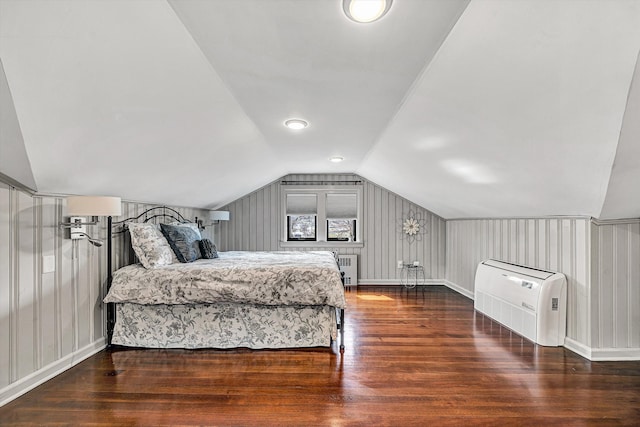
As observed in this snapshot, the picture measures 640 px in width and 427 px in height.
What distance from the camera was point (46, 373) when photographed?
2.38m

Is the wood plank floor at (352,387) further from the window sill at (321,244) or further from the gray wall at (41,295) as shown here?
the window sill at (321,244)

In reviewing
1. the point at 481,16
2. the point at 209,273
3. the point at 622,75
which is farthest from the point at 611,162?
the point at 209,273

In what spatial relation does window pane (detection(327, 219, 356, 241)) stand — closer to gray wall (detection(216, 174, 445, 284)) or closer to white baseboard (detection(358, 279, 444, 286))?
gray wall (detection(216, 174, 445, 284))

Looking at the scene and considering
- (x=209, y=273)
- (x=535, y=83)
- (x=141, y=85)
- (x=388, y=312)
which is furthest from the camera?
(x=388, y=312)

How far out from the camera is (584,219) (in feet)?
9.25

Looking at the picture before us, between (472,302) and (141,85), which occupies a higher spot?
(141,85)

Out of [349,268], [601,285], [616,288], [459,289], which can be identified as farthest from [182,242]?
[459,289]

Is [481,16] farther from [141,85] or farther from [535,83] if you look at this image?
[141,85]

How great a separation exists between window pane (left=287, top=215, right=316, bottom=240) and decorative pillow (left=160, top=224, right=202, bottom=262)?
106 inches

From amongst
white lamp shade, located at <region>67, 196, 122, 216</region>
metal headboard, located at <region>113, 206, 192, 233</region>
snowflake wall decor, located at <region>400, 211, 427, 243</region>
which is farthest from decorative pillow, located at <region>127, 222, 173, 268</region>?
snowflake wall decor, located at <region>400, 211, 427, 243</region>

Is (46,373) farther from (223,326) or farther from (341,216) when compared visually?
(341,216)

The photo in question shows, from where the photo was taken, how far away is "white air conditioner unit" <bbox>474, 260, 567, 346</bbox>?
303cm

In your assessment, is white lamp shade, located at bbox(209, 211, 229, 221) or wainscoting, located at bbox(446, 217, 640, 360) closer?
wainscoting, located at bbox(446, 217, 640, 360)

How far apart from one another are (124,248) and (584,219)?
4570 millimetres
